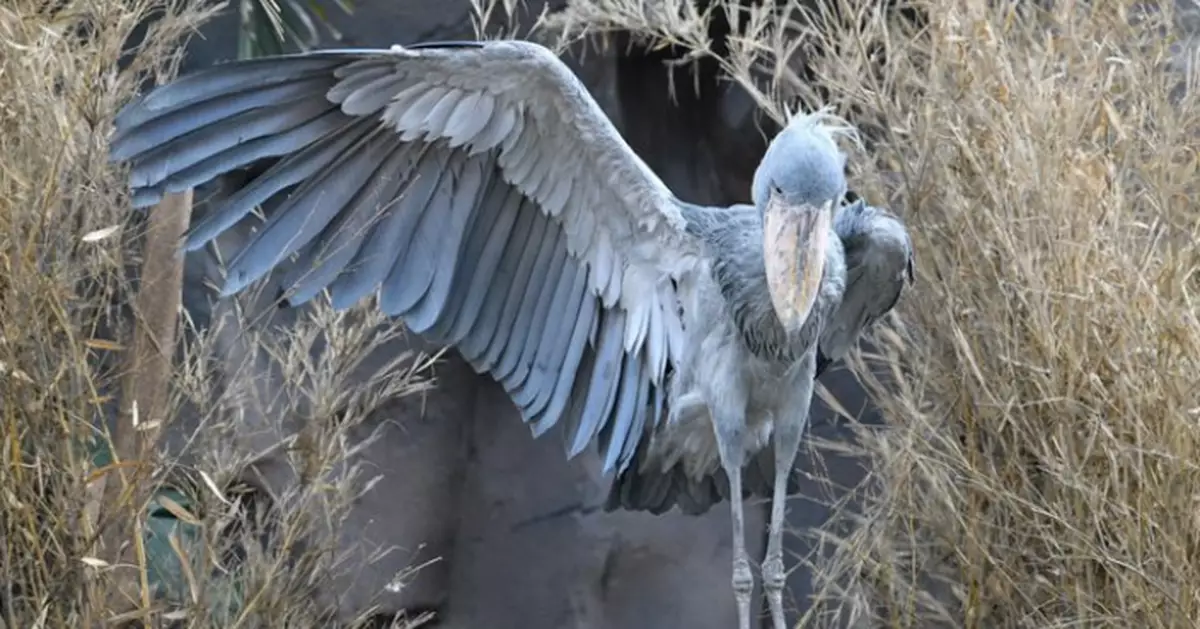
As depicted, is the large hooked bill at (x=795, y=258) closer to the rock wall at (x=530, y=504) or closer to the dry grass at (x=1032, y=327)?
the dry grass at (x=1032, y=327)

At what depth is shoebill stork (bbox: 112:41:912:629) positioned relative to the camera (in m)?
1.97

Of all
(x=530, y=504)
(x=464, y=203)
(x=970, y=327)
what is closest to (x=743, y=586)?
(x=970, y=327)

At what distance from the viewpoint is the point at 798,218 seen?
6.52ft

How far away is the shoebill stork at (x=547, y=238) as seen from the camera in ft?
6.47

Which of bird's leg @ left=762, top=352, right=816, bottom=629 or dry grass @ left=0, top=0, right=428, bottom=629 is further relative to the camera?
bird's leg @ left=762, top=352, right=816, bottom=629

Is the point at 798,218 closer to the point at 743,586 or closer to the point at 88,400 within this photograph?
the point at 743,586

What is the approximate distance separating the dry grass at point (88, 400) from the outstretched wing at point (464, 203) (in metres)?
0.15

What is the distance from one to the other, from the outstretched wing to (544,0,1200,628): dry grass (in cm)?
38

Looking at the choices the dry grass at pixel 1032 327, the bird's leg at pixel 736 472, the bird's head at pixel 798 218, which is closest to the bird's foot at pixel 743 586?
the bird's leg at pixel 736 472

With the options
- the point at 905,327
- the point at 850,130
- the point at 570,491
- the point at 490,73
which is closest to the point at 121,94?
the point at 490,73

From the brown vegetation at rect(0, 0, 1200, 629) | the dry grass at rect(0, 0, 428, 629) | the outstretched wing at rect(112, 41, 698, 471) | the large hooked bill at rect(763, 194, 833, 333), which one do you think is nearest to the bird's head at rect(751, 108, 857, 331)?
the large hooked bill at rect(763, 194, 833, 333)

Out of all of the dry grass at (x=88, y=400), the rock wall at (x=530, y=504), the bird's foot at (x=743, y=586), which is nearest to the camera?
the dry grass at (x=88, y=400)

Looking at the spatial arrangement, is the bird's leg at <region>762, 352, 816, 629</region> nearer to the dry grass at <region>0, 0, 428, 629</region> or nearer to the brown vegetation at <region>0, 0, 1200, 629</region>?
the brown vegetation at <region>0, 0, 1200, 629</region>

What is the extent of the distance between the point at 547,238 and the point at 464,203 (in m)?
0.13
